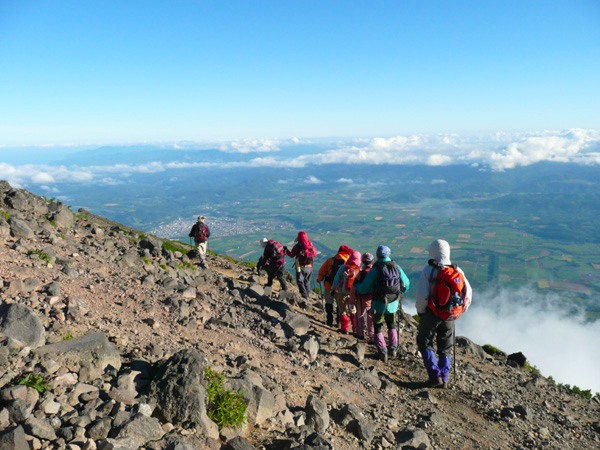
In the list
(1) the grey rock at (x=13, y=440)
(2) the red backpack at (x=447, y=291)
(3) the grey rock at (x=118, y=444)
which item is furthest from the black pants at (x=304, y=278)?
(1) the grey rock at (x=13, y=440)

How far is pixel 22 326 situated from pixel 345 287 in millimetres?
7815

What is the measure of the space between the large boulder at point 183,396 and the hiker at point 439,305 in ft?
16.2

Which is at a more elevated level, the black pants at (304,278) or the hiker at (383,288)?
the hiker at (383,288)

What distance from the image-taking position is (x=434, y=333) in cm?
841

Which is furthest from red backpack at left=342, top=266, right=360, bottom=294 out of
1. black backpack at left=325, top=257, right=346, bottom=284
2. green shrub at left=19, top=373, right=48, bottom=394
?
green shrub at left=19, top=373, right=48, bottom=394

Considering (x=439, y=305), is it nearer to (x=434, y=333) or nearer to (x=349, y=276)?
(x=434, y=333)

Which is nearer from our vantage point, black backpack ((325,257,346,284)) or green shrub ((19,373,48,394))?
green shrub ((19,373,48,394))

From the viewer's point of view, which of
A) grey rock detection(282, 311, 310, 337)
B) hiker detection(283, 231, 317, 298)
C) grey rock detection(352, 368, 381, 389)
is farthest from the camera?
hiker detection(283, 231, 317, 298)

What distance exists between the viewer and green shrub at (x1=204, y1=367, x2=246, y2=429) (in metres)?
5.19

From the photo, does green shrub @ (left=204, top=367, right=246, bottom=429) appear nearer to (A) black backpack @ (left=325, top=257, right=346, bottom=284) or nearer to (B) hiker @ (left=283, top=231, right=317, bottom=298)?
(A) black backpack @ (left=325, top=257, right=346, bottom=284)

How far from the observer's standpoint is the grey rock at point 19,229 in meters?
10.9

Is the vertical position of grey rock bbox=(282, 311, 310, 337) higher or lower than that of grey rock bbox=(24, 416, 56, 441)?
lower

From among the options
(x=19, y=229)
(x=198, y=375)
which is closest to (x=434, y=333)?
(x=198, y=375)

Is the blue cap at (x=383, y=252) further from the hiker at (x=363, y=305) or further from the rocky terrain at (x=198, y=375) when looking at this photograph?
the rocky terrain at (x=198, y=375)
